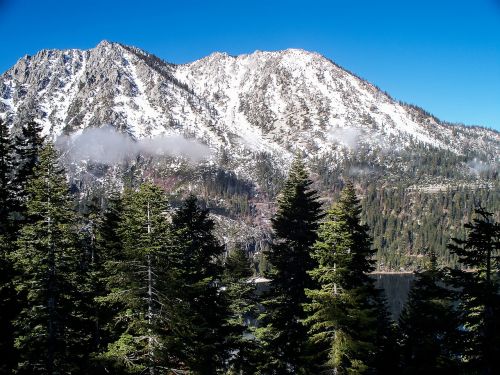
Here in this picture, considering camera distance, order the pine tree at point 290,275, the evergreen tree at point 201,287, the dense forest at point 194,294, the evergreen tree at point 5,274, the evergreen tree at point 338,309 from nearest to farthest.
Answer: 1. the evergreen tree at point 5,274
2. the dense forest at point 194,294
3. the evergreen tree at point 338,309
4. the evergreen tree at point 201,287
5. the pine tree at point 290,275

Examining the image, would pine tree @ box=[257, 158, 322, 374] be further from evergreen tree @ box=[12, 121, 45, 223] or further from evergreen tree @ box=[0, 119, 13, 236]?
evergreen tree @ box=[0, 119, 13, 236]

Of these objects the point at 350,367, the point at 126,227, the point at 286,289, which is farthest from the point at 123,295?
the point at 350,367

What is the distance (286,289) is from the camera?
26.6 metres

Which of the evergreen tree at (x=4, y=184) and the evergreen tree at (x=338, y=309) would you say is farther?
the evergreen tree at (x=4, y=184)

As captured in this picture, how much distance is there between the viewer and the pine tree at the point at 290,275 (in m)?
25.6

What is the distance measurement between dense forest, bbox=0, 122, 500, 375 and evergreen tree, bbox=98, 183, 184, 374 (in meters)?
0.06

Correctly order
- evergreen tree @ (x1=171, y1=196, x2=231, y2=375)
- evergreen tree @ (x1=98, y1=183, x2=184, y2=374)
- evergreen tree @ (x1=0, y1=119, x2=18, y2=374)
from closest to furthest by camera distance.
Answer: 1. evergreen tree @ (x1=0, y1=119, x2=18, y2=374)
2. evergreen tree @ (x1=98, y1=183, x2=184, y2=374)
3. evergreen tree @ (x1=171, y1=196, x2=231, y2=375)

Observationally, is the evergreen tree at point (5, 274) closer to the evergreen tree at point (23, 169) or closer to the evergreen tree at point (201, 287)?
the evergreen tree at point (23, 169)

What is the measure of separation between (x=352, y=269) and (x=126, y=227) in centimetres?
1290

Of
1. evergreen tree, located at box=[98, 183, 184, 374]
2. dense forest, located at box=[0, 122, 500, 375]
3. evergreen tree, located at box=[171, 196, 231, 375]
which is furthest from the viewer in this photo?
evergreen tree, located at box=[171, 196, 231, 375]

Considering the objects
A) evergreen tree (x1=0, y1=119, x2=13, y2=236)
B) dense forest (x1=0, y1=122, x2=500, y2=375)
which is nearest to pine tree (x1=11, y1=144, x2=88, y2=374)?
dense forest (x1=0, y1=122, x2=500, y2=375)

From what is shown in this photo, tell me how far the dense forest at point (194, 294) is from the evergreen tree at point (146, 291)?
2.5 inches

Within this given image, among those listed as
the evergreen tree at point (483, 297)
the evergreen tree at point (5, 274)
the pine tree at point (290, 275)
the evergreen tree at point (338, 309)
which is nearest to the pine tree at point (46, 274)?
the evergreen tree at point (5, 274)

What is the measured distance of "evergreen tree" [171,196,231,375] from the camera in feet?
76.8
